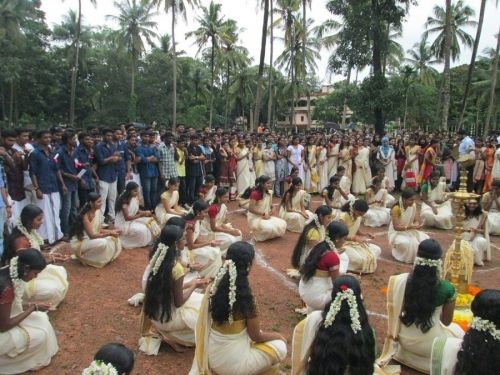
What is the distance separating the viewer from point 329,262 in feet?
18.0

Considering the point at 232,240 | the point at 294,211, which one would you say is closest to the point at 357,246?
the point at 232,240

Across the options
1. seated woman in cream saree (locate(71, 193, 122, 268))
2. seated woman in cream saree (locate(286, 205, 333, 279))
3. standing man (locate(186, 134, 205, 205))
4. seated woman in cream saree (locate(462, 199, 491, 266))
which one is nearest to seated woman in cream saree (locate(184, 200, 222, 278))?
seated woman in cream saree (locate(286, 205, 333, 279))

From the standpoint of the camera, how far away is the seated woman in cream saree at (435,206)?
11.1m

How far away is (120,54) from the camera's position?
41.0 meters

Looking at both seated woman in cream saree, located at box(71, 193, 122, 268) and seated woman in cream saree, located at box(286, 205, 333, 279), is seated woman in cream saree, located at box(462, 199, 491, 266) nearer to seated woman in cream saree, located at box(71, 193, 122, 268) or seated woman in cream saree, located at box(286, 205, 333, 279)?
seated woman in cream saree, located at box(286, 205, 333, 279)

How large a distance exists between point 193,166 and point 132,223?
4037 mm

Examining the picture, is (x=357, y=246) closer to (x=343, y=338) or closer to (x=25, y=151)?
(x=343, y=338)

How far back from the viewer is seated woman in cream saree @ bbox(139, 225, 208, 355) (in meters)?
4.75

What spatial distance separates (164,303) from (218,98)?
58501mm

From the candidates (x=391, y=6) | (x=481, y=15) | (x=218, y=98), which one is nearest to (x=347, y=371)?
(x=391, y=6)

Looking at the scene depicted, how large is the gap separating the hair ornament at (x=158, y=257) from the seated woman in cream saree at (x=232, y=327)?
75 centimetres

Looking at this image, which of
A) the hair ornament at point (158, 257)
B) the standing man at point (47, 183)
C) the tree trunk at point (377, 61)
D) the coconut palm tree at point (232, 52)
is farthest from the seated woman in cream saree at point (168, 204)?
the coconut palm tree at point (232, 52)

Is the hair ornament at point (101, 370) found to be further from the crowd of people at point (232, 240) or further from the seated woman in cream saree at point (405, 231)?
the seated woman in cream saree at point (405, 231)

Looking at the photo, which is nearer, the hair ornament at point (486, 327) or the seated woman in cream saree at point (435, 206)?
the hair ornament at point (486, 327)
